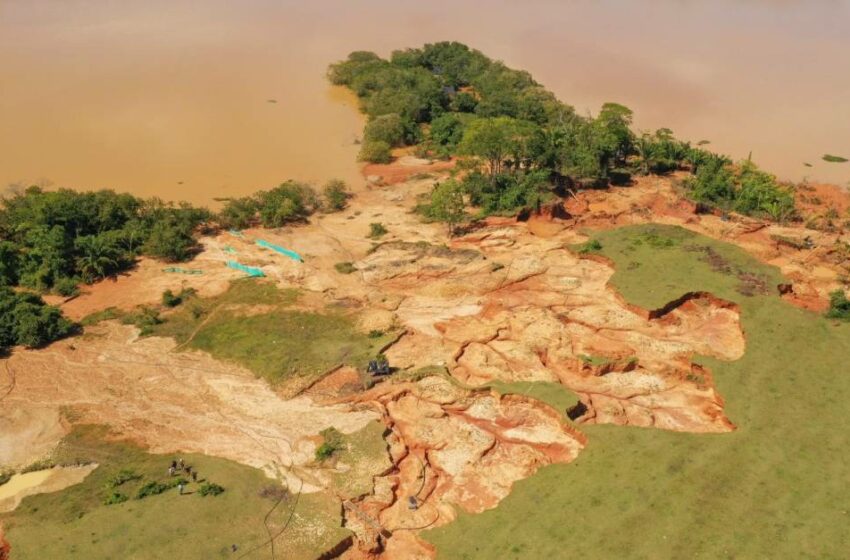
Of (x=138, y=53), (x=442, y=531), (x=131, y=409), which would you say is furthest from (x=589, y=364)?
(x=138, y=53)

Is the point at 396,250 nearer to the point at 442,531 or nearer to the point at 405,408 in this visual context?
the point at 405,408

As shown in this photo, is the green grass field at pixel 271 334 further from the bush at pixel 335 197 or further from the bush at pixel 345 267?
the bush at pixel 335 197

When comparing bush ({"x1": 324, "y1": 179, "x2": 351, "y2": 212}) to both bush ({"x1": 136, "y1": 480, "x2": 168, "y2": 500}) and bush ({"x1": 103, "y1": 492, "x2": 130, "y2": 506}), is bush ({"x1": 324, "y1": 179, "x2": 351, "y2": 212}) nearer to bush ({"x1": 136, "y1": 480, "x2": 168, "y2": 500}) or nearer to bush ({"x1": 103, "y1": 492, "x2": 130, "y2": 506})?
bush ({"x1": 136, "y1": 480, "x2": 168, "y2": 500})

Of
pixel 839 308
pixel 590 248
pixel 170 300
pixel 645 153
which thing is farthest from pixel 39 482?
pixel 645 153

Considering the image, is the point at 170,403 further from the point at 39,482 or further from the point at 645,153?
the point at 645,153

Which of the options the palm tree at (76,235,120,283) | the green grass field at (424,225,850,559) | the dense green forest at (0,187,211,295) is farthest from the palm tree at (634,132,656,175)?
the palm tree at (76,235,120,283)
